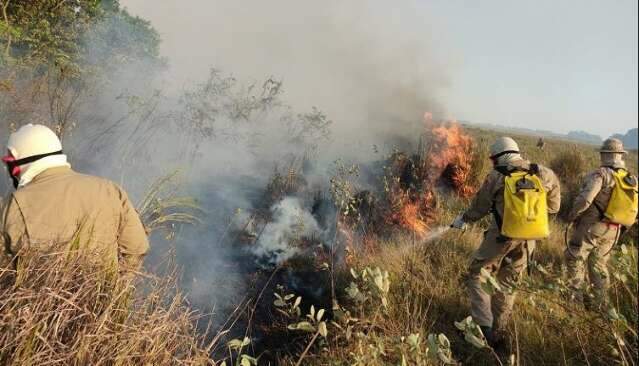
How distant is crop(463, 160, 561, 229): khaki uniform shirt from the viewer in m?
3.86

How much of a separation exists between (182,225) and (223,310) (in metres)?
1.60

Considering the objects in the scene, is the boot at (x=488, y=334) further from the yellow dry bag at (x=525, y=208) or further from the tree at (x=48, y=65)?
the tree at (x=48, y=65)

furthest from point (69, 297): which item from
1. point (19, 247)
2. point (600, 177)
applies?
point (600, 177)

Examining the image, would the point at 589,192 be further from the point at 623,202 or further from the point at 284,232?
the point at 284,232

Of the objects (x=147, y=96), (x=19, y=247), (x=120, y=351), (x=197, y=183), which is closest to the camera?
(x=120, y=351)

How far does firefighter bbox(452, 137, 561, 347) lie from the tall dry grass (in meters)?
2.84

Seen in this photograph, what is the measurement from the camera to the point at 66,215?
95.7 inches

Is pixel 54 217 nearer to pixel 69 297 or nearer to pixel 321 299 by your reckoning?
pixel 69 297

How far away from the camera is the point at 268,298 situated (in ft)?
16.3

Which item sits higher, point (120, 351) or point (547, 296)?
point (120, 351)

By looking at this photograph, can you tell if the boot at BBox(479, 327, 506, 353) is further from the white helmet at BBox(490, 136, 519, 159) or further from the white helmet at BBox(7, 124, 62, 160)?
the white helmet at BBox(7, 124, 62, 160)

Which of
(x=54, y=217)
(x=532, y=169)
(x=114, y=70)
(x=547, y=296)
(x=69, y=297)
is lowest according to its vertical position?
(x=547, y=296)

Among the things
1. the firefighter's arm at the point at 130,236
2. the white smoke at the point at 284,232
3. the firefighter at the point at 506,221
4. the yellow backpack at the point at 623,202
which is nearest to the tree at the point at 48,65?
the firefighter's arm at the point at 130,236

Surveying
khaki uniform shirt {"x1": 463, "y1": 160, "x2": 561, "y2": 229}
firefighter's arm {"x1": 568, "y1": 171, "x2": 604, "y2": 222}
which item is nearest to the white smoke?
khaki uniform shirt {"x1": 463, "y1": 160, "x2": 561, "y2": 229}
